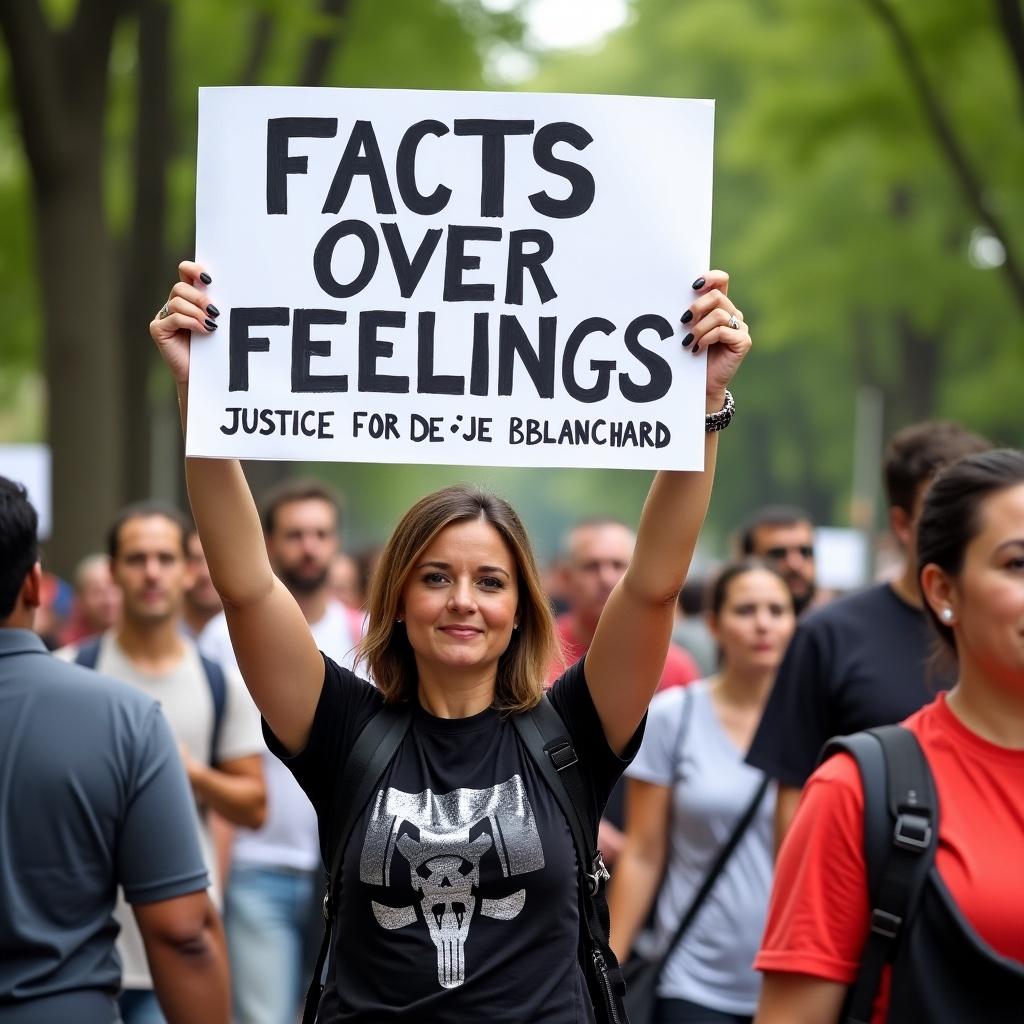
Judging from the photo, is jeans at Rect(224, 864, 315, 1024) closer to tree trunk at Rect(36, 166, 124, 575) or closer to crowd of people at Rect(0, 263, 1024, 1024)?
crowd of people at Rect(0, 263, 1024, 1024)

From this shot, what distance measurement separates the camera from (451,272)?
3658 millimetres

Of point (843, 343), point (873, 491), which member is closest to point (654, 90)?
point (843, 343)

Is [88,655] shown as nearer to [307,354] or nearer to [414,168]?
[307,354]

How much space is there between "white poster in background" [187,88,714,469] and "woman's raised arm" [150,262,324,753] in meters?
0.06

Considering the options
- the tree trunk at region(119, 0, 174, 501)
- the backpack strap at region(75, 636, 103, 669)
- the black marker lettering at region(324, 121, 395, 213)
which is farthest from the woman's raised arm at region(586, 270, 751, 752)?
the tree trunk at region(119, 0, 174, 501)

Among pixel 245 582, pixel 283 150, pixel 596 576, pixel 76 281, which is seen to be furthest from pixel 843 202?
pixel 245 582

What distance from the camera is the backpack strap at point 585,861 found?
3502mm

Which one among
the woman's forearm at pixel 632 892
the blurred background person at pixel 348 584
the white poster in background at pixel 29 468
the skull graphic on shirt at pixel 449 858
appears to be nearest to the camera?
the skull graphic on shirt at pixel 449 858

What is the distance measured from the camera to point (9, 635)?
3930mm

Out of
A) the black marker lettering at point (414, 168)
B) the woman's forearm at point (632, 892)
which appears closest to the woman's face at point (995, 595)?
the black marker lettering at point (414, 168)

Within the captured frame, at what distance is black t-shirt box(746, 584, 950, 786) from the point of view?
4660 mm

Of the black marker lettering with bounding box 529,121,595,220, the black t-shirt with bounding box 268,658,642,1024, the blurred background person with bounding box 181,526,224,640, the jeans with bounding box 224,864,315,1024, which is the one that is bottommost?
the jeans with bounding box 224,864,315,1024

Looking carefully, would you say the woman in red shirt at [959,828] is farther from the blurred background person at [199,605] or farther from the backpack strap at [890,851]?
the blurred background person at [199,605]

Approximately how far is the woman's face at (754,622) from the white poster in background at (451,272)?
2436 mm
